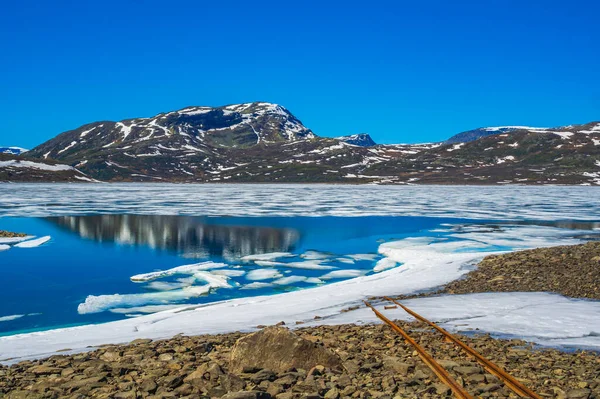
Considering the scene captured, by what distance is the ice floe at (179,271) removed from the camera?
2027cm

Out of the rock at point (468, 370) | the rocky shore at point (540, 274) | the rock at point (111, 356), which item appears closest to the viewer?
the rock at point (468, 370)

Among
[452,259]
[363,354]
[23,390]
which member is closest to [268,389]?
[363,354]

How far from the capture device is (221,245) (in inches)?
1205

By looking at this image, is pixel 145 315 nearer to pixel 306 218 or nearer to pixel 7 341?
pixel 7 341

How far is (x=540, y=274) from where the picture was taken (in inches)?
749

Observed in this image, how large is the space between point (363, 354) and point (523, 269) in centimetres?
1279

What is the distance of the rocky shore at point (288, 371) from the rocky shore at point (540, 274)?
23.9 ft

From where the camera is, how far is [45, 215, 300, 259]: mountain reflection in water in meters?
29.3

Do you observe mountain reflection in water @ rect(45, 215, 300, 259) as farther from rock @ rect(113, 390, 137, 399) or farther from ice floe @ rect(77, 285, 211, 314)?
rock @ rect(113, 390, 137, 399)

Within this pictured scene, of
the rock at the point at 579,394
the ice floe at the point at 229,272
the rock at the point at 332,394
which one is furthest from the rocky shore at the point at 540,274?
the rock at the point at 332,394

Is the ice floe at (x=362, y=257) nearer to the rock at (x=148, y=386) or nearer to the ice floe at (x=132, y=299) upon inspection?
the ice floe at (x=132, y=299)

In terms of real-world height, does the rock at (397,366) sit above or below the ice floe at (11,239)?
above

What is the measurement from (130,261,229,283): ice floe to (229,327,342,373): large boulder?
1214cm

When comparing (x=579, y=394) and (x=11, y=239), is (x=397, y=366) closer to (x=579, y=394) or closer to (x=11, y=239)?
(x=579, y=394)
